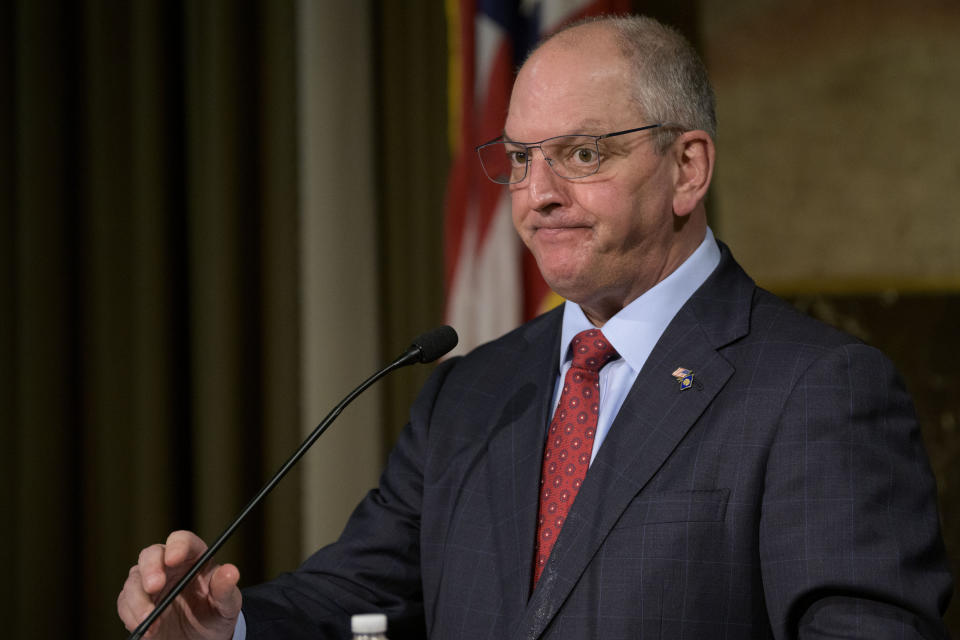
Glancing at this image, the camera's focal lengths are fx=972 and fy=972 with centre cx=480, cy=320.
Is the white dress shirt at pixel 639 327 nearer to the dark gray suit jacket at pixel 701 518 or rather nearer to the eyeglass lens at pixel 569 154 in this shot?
the dark gray suit jacket at pixel 701 518

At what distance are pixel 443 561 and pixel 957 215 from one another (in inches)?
96.3

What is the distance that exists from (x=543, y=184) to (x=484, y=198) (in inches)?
48.7

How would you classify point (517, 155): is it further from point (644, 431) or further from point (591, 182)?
point (644, 431)

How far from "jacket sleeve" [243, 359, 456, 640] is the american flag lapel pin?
521 millimetres

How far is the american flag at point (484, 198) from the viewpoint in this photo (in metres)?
2.82

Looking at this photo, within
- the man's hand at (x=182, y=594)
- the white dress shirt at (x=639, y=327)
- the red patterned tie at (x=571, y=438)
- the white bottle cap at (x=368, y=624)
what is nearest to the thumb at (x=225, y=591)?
the man's hand at (x=182, y=594)

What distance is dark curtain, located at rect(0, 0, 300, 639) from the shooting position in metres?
Answer: 2.76

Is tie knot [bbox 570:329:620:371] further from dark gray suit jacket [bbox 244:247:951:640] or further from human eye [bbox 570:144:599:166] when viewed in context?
human eye [bbox 570:144:599:166]

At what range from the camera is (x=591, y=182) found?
1.59 m

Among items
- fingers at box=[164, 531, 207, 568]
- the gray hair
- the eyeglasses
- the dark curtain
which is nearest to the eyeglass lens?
the eyeglasses

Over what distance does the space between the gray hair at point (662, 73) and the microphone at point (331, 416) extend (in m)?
0.50

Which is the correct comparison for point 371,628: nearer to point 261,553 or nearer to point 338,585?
point 338,585

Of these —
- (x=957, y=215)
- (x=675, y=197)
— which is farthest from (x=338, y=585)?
(x=957, y=215)

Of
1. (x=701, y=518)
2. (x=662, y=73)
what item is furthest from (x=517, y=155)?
(x=701, y=518)
